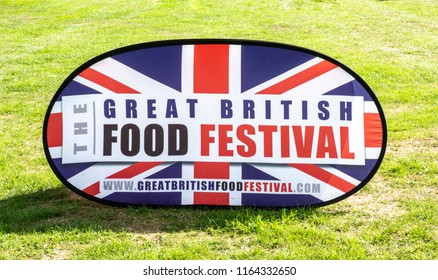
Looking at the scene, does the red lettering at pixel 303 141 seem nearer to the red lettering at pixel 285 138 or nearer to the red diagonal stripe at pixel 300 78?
the red lettering at pixel 285 138

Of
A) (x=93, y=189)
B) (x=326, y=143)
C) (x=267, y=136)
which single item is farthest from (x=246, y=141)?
(x=93, y=189)

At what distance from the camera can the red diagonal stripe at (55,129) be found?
441 centimetres

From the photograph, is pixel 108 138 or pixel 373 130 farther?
pixel 108 138

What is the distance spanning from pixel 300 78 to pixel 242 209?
0.89 m

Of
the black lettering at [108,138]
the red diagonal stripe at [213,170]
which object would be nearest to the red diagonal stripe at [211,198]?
the red diagonal stripe at [213,170]

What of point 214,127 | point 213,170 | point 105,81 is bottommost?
point 213,170

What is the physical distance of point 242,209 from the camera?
4324mm

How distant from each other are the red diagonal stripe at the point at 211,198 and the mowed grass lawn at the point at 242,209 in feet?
0.15

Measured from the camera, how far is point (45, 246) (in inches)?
156

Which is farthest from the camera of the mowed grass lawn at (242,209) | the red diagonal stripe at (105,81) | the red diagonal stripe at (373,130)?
the red diagonal stripe at (105,81)

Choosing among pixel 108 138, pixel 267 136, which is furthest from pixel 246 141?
pixel 108 138

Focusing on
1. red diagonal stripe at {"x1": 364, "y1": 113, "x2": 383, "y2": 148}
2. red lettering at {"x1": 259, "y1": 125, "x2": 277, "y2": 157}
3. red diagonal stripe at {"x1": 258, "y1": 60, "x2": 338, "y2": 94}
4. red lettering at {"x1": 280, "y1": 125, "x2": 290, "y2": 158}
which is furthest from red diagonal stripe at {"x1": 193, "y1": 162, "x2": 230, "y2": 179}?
red diagonal stripe at {"x1": 364, "y1": 113, "x2": 383, "y2": 148}

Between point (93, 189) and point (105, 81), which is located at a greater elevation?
point (105, 81)

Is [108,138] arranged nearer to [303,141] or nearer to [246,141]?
[246,141]
